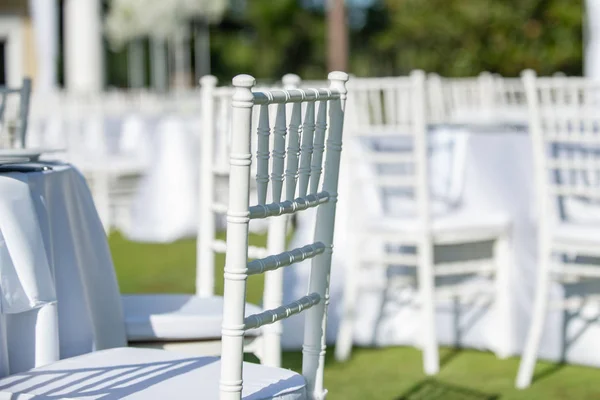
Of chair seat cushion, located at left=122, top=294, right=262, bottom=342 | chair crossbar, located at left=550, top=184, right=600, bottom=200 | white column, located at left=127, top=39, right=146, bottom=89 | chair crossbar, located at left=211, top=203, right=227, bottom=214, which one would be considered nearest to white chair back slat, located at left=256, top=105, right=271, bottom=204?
chair seat cushion, located at left=122, top=294, right=262, bottom=342

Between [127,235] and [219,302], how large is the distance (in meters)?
4.77

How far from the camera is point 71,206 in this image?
91.1 inches

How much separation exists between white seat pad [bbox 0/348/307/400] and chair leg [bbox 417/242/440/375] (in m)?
1.65

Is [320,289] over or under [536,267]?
over

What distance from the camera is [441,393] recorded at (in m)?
3.43

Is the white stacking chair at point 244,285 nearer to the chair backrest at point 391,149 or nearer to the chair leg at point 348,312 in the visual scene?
the chair backrest at point 391,149

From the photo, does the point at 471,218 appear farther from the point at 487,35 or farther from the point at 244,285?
the point at 487,35

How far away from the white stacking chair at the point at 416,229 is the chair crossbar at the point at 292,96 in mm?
1625

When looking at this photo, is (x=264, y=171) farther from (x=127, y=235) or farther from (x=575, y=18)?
(x=575, y=18)

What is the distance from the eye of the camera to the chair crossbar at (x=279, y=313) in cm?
179

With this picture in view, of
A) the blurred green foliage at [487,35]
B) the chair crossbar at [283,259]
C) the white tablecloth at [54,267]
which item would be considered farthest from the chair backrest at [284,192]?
the blurred green foliage at [487,35]

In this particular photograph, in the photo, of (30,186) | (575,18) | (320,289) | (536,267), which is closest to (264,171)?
(320,289)

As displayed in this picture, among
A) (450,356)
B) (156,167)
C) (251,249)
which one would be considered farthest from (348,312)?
(156,167)

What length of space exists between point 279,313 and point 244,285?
15 centimetres
